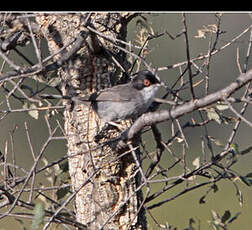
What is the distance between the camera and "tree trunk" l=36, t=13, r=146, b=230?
11.1 feet

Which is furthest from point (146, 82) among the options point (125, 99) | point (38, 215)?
point (38, 215)

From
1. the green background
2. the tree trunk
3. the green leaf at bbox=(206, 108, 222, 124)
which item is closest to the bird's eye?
the tree trunk

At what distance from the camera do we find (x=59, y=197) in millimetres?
3766

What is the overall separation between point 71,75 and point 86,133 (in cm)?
35

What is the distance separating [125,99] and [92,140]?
52 centimetres

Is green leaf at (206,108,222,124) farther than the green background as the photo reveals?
No

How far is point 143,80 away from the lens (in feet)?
12.9

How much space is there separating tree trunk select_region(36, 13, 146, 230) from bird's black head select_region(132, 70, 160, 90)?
308 millimetres

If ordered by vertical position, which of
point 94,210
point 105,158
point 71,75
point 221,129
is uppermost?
point 221,129

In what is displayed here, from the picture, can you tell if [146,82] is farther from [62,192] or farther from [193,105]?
[193,105]

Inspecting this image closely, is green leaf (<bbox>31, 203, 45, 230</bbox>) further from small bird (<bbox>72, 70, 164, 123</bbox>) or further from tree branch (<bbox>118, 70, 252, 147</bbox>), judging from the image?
small bird (<bbox>72, 70, 164, 123</bbox>)
